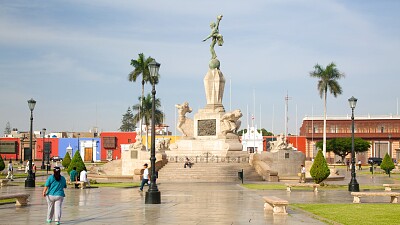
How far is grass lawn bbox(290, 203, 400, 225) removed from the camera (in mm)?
16872

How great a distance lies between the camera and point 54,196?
54.5 ft

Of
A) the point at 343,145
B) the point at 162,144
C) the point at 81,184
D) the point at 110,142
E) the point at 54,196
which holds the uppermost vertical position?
the point at 110,142

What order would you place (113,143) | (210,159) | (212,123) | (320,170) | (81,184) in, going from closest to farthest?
(81,184) < (320,170) < (210,159) < (212,123) < (113,143)

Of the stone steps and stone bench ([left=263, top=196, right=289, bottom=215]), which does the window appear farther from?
stone bench ([left=263, top=196, right=289, bottom=215])

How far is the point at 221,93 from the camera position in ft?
178

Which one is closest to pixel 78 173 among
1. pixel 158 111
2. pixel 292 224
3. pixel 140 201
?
pixel 140 201

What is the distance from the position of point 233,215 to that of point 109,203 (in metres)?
6.47

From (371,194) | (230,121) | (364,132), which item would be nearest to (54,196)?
(371,194)

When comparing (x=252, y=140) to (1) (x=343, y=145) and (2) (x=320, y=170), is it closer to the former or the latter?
(1) (x=343, y=145)

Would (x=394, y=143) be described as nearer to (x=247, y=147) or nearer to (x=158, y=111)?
(x=247, y=147)

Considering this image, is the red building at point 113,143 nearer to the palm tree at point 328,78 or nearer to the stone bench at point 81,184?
the palm tree at point 328,78

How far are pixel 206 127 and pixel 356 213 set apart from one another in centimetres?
3432

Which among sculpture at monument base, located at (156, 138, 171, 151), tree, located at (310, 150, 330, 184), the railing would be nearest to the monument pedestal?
the railing

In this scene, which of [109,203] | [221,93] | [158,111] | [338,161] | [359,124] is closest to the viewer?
[109,203]
